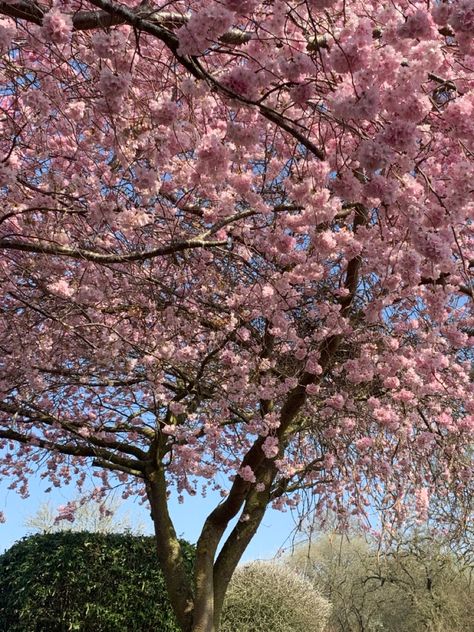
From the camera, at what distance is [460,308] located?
7.70 meters

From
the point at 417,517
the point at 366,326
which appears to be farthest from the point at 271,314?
the point at 417,517

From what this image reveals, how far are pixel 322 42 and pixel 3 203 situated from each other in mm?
2646

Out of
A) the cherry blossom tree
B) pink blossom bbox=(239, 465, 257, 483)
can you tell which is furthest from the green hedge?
pink blossom bbox=(239, 465, 257, 483)

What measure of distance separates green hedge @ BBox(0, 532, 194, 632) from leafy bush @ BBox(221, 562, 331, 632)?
5.56ft

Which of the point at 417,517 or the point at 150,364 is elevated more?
→ the point at 150,364

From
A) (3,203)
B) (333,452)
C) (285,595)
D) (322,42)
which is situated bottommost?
(285,595)

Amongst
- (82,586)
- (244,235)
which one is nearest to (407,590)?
(82,586)

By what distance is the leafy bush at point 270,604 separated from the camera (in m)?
10.4

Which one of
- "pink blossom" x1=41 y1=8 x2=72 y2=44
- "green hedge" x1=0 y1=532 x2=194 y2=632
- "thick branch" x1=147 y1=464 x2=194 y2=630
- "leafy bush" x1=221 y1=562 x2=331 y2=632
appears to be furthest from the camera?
"leafy bush" x1=221 y1=562 x2=331 y2=632

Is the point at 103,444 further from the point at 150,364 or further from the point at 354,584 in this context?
the point at 354,584

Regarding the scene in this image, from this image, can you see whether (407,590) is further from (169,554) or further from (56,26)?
(56,26)

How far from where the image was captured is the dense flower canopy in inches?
122

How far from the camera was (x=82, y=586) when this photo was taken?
877cm

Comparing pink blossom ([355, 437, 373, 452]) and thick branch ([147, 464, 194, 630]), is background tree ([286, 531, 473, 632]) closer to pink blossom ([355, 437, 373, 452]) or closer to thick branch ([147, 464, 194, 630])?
thick branch ([147, 464, 194, 630])
